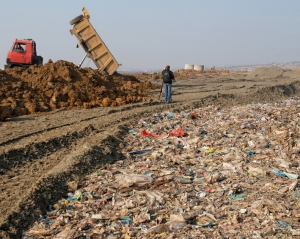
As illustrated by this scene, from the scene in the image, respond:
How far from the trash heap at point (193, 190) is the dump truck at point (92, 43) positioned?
8.57 m

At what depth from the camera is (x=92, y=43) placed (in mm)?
16484

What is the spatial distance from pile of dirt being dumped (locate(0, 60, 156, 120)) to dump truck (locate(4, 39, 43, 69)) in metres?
3.51

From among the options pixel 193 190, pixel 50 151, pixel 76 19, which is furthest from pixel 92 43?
pixel 193 190

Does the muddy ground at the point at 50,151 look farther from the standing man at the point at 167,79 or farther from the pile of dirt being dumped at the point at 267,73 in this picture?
the pile of dirt being dumped at the point at 267,73

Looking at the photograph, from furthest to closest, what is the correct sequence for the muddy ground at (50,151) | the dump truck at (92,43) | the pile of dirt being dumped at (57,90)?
the dump truck at (92,43) → the pile of dirt being dumped at (57,90) → the muddy ground at (50,151)

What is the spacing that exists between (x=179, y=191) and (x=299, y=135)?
357cm

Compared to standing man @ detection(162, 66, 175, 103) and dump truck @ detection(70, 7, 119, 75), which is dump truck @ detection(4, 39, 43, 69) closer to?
dump truck @ detection(70, 7, 119, 75)

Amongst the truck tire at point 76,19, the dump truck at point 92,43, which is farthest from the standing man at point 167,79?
the truck tire at point 76,19

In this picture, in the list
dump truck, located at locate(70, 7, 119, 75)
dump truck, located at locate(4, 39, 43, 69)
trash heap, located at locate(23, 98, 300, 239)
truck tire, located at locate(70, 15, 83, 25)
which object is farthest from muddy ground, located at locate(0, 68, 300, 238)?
dump truck, located at locate(4, 39, 43, 69)

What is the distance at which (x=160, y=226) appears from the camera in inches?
179

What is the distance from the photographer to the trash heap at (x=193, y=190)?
15.0ft

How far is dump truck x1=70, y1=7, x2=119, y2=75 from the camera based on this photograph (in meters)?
16.1

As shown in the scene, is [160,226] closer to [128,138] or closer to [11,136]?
[128,138]

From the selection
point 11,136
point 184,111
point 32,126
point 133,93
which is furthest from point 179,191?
point 133,93
